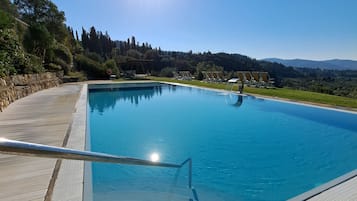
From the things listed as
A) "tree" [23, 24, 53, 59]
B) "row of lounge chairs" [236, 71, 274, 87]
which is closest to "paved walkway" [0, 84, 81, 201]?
"tree" [23, 24, 53, 59]

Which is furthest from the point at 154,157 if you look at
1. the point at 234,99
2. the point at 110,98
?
the point at 110,98

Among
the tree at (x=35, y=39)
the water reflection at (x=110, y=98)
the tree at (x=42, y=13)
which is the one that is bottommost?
the water reflection at (x=110, y=98)

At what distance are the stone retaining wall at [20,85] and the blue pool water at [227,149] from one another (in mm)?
2701

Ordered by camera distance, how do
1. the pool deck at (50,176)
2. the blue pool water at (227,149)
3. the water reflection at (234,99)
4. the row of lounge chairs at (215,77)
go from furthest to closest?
the row of lounge chairs at (215,77), the water reflection at (234,99), the blue pool water at (227,149), the pool deck at (50,176)

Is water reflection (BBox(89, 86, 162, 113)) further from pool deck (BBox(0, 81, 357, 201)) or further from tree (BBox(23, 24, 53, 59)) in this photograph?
pool deck (BBox(0, 81, 357, 201))

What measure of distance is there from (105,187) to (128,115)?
18.0 ft

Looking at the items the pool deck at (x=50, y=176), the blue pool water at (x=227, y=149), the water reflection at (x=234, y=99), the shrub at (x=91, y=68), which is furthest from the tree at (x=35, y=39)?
the pool deck at (x=50, y=176)

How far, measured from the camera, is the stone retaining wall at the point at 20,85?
7.53m

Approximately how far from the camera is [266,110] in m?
9.59

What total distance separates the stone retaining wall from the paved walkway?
0.43 m

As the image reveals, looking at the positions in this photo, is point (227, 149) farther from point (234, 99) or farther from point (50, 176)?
point (234, 99)

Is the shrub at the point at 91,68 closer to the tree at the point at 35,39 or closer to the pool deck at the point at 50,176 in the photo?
the tree at the point at 35,39

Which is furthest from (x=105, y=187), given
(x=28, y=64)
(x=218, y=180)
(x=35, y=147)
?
(x=28, y=64)

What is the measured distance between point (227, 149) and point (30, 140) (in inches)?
154
